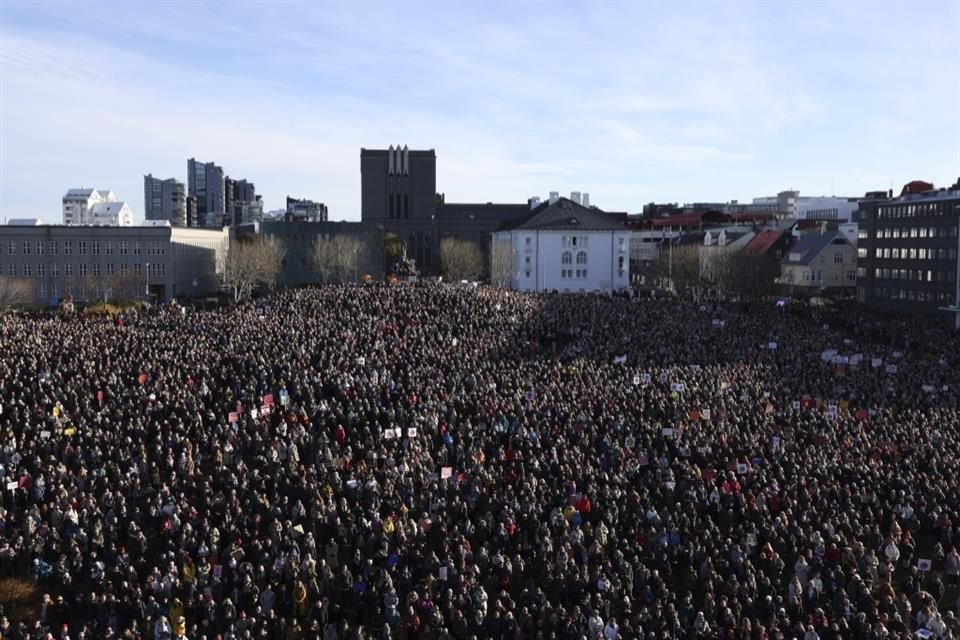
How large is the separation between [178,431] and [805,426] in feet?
63.3

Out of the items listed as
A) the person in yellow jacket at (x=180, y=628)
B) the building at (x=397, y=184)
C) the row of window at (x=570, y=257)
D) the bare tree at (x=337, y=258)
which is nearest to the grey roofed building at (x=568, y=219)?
the row of window at (x=570, y=257)

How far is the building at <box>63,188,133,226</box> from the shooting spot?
170 metres

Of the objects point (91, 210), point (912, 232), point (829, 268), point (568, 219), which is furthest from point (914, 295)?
point (91, 210)

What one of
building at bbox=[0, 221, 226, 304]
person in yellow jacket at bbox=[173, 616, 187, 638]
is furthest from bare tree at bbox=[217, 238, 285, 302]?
person in yellow jacket at bbox=[173, 616, 187, 638]

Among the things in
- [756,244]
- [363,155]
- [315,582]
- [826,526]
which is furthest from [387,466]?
[363,155]

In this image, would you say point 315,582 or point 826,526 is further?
point 826,526

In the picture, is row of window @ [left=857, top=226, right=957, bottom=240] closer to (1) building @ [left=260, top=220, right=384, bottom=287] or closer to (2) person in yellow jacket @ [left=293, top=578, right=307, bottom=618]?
(1) building @ [left=260, top=220, right=384, bottom=287]

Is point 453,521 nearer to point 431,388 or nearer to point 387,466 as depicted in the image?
point 387,466

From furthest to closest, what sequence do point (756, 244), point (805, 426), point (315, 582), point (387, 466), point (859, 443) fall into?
point (756, 244), point (805, 426), point (859, 443), point (387, 466), point (315, 582)

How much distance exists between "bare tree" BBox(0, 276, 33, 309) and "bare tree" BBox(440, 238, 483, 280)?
128 ft

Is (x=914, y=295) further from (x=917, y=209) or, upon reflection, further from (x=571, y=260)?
(x=571, y=260)

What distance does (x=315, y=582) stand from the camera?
19.2 metres

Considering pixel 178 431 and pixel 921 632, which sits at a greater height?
pixel 178 431

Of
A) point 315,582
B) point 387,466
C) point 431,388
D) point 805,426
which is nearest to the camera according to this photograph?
point 315,582
